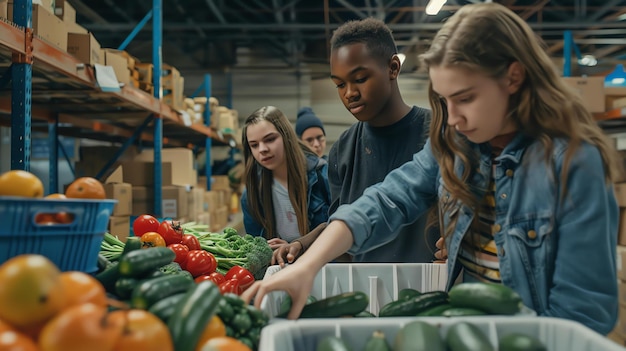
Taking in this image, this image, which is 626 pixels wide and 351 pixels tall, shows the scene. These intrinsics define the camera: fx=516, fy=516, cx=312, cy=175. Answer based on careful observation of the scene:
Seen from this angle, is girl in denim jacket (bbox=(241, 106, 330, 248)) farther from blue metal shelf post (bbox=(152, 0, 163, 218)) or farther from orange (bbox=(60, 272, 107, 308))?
orange (bbox=(60, 272, 107, 308))

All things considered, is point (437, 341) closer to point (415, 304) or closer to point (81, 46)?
point (415, 304)

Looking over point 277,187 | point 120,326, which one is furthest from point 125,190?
point 120,326

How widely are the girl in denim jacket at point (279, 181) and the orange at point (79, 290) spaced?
2.25 m

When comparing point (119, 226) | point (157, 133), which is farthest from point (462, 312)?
point (157, 133)

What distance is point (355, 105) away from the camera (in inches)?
85.1

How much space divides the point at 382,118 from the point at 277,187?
124cm

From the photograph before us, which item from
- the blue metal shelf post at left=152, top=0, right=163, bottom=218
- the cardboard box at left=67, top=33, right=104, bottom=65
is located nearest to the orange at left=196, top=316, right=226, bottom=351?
the cardboard box at left=67, top=33, right=104, bottom=65

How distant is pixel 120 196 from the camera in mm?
4395

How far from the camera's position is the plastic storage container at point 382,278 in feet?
5.65

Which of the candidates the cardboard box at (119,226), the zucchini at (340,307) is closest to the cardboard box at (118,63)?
the cardboard box at (119,226)

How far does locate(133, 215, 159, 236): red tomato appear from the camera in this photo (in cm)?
240

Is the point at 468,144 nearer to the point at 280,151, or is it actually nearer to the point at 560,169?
the point at 560,169

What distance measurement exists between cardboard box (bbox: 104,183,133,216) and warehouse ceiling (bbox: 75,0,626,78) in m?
5.16

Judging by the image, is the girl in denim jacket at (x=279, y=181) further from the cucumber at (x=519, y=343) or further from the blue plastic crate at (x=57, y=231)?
the cucumber at (x=519, y=343)
